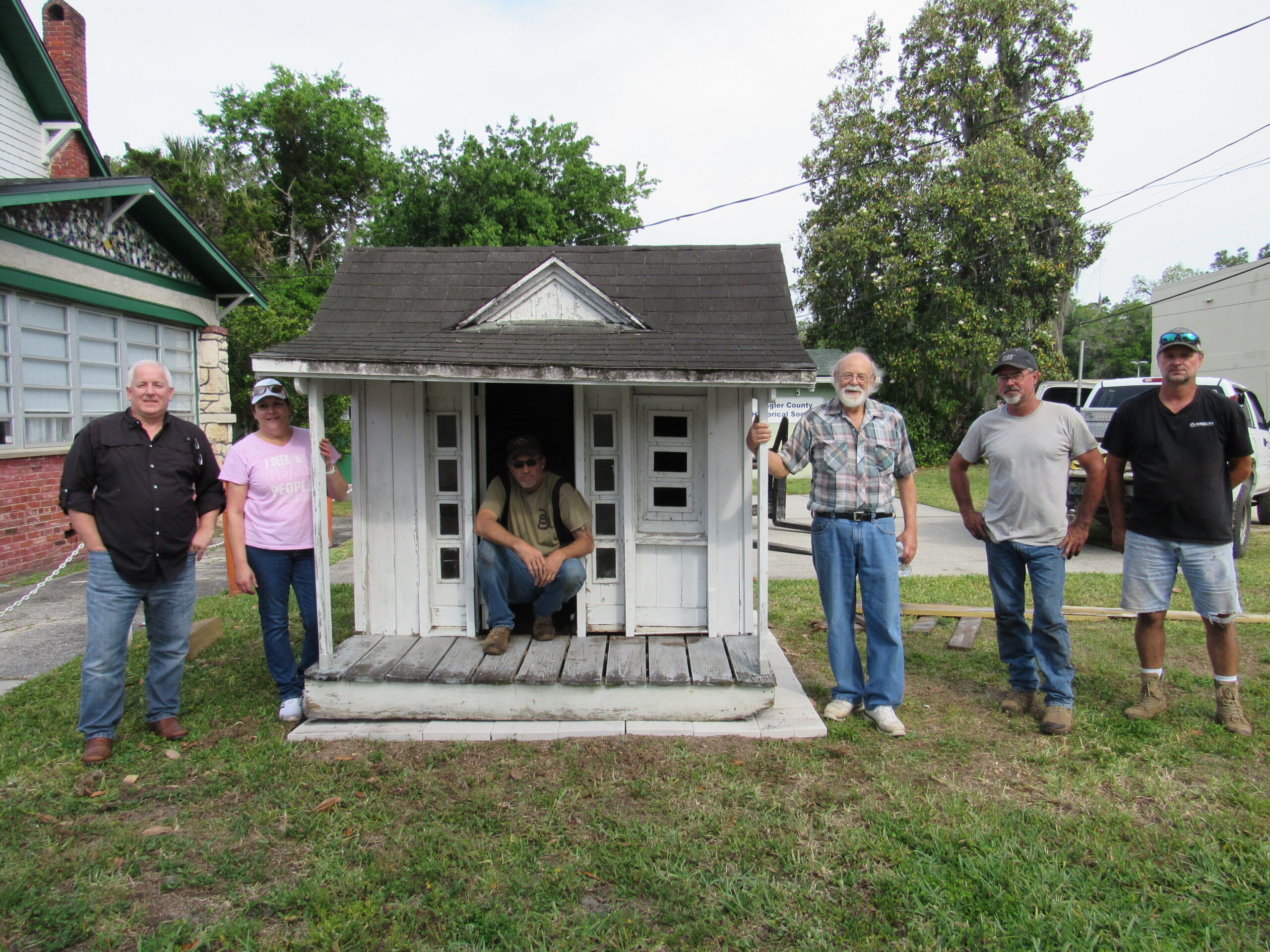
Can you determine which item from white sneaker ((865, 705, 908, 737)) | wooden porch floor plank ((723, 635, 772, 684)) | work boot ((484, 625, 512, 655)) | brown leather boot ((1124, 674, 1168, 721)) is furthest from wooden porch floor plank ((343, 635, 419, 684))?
brown leather boot ((1124, 674, 1168, 721))

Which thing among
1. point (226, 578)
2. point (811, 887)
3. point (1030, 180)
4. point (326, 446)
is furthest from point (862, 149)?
point (811, 887)

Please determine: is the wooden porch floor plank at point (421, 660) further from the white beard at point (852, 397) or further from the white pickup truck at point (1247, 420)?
the white pickup truck at point (1247, 420)

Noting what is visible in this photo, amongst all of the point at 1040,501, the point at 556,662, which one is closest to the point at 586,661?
the point at 556,662

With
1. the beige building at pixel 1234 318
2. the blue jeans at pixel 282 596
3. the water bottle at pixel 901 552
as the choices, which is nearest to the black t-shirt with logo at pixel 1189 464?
the water bottle at pixel 901 552

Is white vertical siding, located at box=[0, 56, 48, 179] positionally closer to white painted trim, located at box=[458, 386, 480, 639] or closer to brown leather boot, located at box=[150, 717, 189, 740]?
white painted trim, located at box=[458, 386, 480, 639]

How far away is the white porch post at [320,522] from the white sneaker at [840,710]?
274 cm

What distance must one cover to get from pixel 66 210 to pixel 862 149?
18.6 meters

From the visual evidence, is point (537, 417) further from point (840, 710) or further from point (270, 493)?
point (840, 710)

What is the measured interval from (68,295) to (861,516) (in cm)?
956

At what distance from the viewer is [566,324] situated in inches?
202

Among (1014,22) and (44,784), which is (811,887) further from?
(1014,22)

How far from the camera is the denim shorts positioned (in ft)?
13.2

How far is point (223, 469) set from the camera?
170 inches

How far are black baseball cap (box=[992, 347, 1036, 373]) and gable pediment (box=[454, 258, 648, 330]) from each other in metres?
2.17
